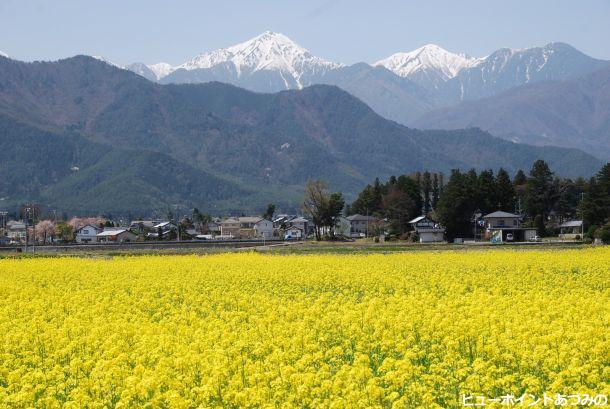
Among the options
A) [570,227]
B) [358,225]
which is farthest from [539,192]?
[358,225]

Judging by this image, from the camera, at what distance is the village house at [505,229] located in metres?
88.9

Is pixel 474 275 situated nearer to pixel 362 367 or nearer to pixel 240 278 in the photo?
pixel 240 278

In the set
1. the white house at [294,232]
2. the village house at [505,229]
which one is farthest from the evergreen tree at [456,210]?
the white house at [294,232]

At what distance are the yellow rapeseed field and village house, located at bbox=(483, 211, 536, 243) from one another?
63678 mm

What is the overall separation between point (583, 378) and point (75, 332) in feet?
32.6

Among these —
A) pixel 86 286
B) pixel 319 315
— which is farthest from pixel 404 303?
pixel 86 286

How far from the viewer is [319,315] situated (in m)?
18.6

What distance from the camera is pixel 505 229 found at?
89.7 meters

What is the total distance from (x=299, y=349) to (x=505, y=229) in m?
78.8

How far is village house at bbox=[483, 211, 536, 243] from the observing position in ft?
292

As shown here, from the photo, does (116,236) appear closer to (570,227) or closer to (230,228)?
(230,228)

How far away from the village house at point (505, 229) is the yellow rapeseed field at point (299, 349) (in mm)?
63678

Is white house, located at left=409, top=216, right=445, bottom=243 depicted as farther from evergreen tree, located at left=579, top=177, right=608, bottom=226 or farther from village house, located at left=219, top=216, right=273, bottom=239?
village house, located at left=219, top=216, right=273, bottom=239

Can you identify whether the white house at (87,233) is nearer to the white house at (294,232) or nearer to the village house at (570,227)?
the white house at (294,232)
